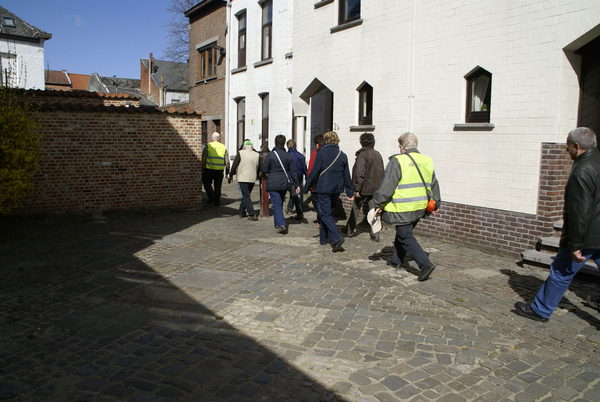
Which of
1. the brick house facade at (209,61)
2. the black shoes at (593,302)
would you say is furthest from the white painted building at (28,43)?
the black shoes at (593,302)

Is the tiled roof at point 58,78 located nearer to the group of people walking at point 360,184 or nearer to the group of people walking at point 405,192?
the group of people walking at point 360,184

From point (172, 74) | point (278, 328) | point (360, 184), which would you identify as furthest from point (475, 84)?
point (172, 74)

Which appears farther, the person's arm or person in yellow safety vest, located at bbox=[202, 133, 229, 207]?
person in yellow safety vest, located at bbox=[202, 133, 229, 207]

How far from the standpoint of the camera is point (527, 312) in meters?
4.99

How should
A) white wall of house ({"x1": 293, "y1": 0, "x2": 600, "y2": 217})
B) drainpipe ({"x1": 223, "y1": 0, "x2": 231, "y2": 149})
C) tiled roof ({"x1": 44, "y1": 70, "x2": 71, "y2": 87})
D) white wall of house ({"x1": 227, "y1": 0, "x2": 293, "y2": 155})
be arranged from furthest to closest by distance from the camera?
tiled roof ({"x1": 44, "y1": 70, "x2": 71, "y2": 87}) < drainpipe ({"x1": 223, "y1": 0, "x2": 231, "y2": 149}) < white wall of house ({"x1": 227, "y1": 0, "x2": 293, "y2": 155}) < white wall of house ({"x1": 293, "y1": 0, "x2": 600, "y2": 217})

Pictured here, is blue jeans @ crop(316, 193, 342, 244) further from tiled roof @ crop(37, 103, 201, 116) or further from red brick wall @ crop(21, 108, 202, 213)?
tiled roof @ crop(37, 103, 201, 116)

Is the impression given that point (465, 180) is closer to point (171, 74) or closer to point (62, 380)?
point (62, 380)

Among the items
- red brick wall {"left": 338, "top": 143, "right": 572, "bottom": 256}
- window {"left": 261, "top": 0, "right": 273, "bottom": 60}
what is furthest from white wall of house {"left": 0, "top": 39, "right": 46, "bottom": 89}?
red brick wall {"left": 338, "top": 143, "right": 572, "bottom": 256}

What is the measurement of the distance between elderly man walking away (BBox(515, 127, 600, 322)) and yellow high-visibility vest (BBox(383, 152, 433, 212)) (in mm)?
1799

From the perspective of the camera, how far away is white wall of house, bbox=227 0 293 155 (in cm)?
1647

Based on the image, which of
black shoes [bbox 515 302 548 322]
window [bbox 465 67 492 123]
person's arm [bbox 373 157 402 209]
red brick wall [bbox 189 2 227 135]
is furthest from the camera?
red brick wall [bbox 189 2 227 135]

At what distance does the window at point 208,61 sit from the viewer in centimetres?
2219

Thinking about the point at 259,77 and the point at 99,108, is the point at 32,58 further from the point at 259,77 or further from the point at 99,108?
the point at 99,108

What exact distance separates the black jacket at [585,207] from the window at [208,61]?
19.4 meters
